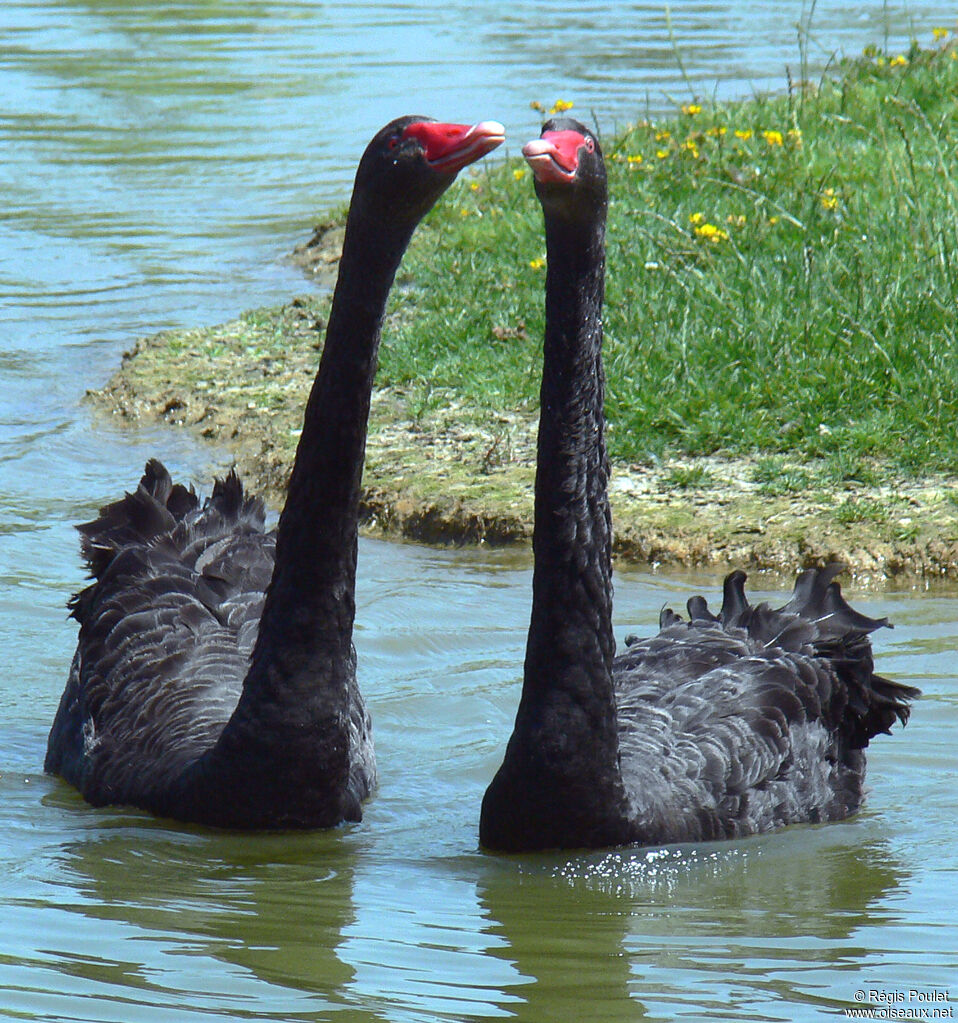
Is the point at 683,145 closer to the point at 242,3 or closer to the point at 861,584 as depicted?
the point at 861,584

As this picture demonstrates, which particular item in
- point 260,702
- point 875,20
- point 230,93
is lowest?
point 260,702

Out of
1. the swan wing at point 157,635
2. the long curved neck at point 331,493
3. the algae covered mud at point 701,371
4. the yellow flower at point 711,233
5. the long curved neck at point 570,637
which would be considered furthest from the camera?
the yellow flower at point 711,233

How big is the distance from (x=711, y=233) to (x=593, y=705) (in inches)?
197

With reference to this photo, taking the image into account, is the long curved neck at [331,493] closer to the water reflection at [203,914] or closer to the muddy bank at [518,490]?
the water reflection at [203,914]

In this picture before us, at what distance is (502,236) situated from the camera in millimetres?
10094

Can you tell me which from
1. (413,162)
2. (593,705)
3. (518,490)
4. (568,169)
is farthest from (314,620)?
(518,490)

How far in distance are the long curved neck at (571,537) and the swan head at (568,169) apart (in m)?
0.28

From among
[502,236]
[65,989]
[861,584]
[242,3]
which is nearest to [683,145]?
[502,236]

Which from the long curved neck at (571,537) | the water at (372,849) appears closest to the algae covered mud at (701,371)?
the water at (372,849)

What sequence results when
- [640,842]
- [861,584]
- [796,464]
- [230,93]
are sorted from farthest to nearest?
[230,93], [796,464], [861,584], [640,842]

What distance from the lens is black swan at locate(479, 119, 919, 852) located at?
13.8 ft

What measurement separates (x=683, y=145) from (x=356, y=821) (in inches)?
267

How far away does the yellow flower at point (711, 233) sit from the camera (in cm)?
888

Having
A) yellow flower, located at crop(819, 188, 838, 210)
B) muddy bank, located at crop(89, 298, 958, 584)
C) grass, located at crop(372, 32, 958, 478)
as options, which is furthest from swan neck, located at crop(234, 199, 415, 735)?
yellow flower, located at crop(819, 188, 838, 210)
